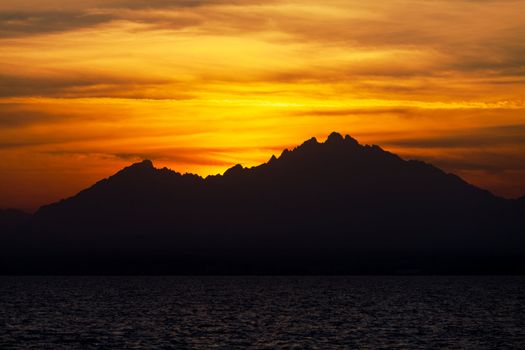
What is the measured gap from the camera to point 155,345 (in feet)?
406

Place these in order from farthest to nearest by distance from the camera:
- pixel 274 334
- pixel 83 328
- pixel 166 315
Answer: pixel 166 315 < pixel 83 328 < pixel 274 334

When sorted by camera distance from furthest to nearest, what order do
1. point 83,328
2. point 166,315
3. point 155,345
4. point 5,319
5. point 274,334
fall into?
point 166,315, point 5,319, point 83,328, point 274,334, point 155,345

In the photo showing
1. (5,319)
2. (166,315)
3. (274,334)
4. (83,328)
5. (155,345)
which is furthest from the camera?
(166,315)

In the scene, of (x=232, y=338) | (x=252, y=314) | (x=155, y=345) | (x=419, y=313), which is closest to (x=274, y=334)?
(x=232, y=338)

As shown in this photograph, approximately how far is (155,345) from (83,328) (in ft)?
105

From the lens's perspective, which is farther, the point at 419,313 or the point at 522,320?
the point at 419,313

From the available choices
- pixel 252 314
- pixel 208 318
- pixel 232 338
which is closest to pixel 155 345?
pixel 232 338

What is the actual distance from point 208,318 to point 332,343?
5186 centimetres

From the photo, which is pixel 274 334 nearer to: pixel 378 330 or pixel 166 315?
pixel 378 330

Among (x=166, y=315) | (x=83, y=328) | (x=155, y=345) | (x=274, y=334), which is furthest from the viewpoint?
(x=166, y=315)

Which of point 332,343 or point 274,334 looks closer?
point 332,343

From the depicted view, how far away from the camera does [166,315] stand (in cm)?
18475

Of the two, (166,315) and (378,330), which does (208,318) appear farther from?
(378,330)

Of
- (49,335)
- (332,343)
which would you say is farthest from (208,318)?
(332,343)
